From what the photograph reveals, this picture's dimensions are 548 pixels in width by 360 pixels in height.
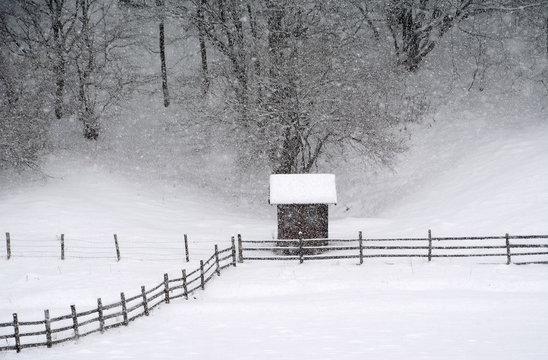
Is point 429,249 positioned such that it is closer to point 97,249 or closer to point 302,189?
point 302,189

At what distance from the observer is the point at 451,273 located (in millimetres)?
17156

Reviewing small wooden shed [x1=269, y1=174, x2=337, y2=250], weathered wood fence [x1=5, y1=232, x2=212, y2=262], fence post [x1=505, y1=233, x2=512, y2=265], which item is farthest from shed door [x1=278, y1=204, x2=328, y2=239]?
fence post [x1=505, y1=233, x2=512, y2=265]

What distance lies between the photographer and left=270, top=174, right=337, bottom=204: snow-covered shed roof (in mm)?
21578

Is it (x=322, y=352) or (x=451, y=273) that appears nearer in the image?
(x=322, y=352)

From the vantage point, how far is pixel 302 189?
71.7 feet

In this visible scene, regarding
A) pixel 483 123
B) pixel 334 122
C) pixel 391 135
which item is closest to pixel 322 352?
pixel 334 122

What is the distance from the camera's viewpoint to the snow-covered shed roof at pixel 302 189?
2158 centimetres

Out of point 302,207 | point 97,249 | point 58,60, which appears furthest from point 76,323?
point 58,60

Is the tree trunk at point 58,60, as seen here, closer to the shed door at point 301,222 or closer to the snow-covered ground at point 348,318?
the shed door at point 301,222

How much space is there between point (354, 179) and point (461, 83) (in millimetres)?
11978

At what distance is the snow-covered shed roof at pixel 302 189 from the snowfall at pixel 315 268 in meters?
2.96

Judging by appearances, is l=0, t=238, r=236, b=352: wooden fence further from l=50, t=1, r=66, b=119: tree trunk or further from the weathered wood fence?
l=50, t=1, r=66, b=119: tree trunk

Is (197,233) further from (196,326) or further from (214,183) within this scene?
(196,326)

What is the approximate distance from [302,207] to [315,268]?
3.71 m
